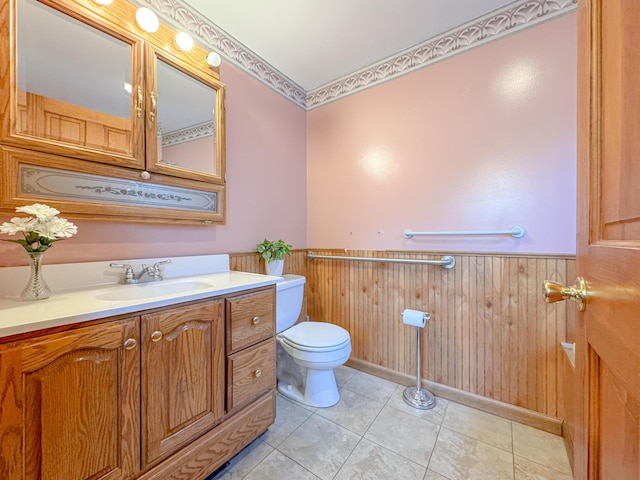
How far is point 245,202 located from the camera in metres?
1.76

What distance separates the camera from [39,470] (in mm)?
685

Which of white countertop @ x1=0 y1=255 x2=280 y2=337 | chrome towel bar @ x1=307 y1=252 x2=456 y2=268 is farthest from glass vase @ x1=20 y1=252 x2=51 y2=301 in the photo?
chrome towel bar @ x1=307 y1=252 x2=456 y2=268

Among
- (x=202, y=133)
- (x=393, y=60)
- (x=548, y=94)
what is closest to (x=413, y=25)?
(x=393, y=60)

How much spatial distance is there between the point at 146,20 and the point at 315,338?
6.10ft

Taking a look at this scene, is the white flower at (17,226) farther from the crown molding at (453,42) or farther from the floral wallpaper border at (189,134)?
the crown molding at (453,42)

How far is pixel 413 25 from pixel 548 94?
0.85 meters

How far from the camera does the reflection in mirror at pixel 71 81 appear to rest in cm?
97

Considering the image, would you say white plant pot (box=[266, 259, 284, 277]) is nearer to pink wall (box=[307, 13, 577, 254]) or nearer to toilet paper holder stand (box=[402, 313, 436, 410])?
pink wall (box=[307, 13, 577, 254])

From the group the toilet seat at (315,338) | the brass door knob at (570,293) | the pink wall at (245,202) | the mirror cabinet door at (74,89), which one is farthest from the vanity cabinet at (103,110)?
the brass door knob at (570,293)

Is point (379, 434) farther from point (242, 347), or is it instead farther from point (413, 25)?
point (413, 25)

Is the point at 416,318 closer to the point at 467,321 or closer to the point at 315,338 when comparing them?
the point at 467,321

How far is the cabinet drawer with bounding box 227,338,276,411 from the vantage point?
113 centimetres

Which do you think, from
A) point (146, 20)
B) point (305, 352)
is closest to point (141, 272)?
point (305, 352)

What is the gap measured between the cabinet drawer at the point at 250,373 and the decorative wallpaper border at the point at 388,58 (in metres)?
1.77
